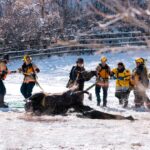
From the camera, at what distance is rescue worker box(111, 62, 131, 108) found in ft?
48.1

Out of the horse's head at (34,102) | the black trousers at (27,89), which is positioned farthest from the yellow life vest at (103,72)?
the horse's head at (34,102)

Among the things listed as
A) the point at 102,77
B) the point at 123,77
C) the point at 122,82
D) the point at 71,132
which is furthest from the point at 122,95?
the point at 71,132

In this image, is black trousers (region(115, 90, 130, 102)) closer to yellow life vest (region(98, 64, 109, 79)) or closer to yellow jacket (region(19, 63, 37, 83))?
yellow life vest (region(98, 64, 109, 79))

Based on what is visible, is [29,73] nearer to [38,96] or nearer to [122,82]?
[122,82]

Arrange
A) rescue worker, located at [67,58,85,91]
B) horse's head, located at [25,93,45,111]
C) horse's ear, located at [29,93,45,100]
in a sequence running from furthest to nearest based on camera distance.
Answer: rescue worker, located at [67,58,85,91] → horse's head, located at [25,93,45,111] → horse's ear, located at [29,93,45,100]

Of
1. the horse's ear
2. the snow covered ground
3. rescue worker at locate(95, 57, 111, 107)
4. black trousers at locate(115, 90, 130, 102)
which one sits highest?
rescue worker at locate(95, 57, 111, 107)

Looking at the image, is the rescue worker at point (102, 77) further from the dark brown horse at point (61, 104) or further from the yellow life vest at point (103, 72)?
the dark brown horse at point (61, 104)

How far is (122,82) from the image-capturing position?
48.4 ft

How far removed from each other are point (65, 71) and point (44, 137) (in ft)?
45.6

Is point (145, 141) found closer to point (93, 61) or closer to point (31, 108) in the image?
point (31, 108)

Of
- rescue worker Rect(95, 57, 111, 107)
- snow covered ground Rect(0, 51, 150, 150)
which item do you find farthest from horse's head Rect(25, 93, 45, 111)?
rescue worker Rect(95, 57, 111, 107)

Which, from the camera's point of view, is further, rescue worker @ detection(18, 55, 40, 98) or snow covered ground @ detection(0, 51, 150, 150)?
rescue worker @ detection(18, 55, 40, 98)

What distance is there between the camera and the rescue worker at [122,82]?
14656 mm

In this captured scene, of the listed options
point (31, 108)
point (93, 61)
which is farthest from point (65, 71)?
point (31, 108)
